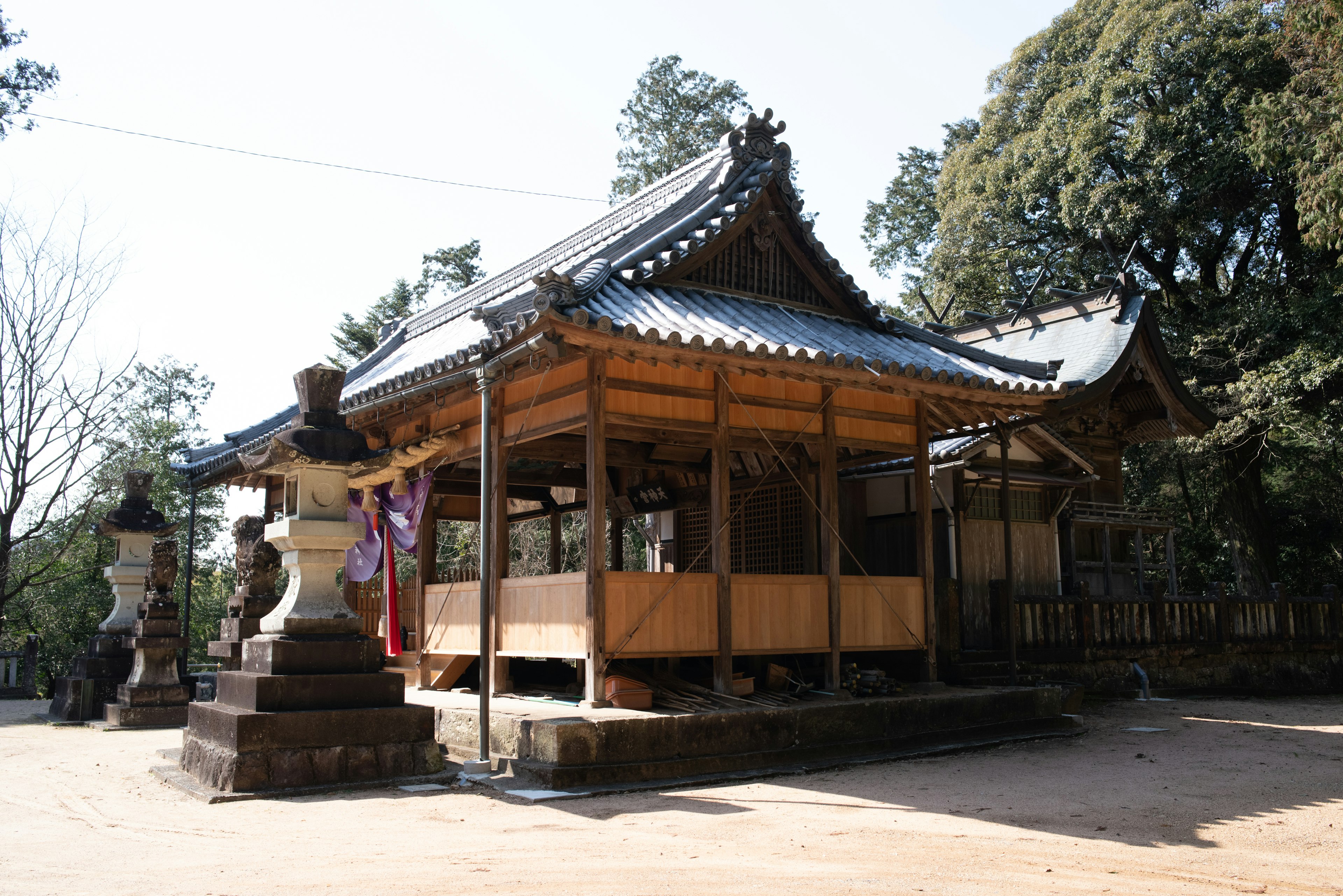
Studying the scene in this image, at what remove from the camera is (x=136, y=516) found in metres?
15.2

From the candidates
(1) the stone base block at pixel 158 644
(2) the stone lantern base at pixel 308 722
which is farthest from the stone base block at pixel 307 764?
(1) the stone base block at pixel 158 644

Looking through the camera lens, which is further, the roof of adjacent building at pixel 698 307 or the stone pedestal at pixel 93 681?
the stone pedestal at pixel 93 681

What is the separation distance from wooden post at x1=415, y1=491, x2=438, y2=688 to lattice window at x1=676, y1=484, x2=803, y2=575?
3.79 metres

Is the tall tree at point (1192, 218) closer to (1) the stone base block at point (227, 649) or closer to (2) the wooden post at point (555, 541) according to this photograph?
(2) the wooden post at point (555, 541)

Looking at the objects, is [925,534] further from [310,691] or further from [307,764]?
[307,764]

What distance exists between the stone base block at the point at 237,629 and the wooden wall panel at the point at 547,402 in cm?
408

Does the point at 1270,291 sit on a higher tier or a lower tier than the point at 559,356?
higher

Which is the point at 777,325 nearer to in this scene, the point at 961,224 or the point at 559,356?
the point at 559,356

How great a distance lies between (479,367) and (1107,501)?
1453cm

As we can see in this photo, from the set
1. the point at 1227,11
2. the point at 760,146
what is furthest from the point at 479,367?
the point at 1227,11

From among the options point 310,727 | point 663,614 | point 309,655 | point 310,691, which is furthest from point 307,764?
point 663,614

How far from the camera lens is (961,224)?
27516 millimetres

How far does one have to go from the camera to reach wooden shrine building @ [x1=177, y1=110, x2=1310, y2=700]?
9156 millimetres

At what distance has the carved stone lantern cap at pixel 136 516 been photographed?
1509cm
